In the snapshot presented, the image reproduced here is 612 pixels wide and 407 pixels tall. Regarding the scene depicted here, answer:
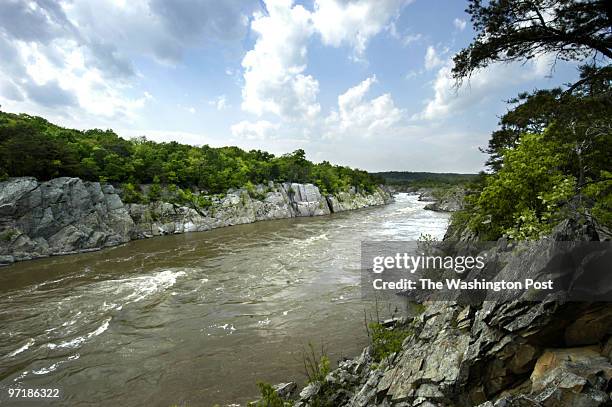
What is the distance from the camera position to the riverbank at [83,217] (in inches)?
880

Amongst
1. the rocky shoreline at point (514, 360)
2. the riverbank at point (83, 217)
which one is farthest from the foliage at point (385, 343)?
the riverbank at point (83, 217)

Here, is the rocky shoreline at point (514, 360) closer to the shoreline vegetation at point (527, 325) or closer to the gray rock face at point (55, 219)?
the shoreline vegetation at point (527, 325)

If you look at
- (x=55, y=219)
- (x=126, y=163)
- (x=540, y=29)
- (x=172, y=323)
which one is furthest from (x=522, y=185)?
(x=126, y=163)

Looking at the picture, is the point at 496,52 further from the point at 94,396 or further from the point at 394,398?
the point at 94,396

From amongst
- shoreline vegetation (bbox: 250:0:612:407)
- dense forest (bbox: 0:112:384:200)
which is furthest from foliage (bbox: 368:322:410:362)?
dense forest (bbox: 0:112:384:200)

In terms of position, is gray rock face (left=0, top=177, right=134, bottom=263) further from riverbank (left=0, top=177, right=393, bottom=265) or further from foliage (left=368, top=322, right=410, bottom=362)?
foliage (left=368, top=322, right=410, bottom=362)

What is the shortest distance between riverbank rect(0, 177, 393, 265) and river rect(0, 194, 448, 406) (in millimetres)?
2420

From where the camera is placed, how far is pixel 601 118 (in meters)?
5.85

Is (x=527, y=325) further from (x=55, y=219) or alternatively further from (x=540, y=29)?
(x=55, y=219)

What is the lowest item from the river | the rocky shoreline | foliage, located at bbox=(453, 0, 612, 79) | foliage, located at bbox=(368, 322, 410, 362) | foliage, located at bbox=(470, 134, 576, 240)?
the river

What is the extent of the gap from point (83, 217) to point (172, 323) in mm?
20954

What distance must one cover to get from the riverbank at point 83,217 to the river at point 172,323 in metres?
2.42

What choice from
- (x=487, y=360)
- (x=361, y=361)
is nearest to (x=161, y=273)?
(x=361, y=361)

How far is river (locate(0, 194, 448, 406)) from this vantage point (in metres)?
7.94
